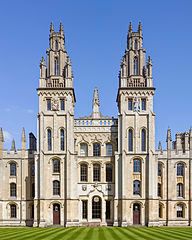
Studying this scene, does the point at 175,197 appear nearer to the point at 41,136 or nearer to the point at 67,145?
the point at 67,145

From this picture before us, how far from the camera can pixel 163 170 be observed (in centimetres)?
6425

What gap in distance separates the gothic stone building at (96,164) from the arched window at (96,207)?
15cm

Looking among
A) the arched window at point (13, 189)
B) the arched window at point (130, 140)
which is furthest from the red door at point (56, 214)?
the arched window at point (130, 140)

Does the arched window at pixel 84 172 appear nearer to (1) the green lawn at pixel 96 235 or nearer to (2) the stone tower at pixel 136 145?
(2) the stone tower at pixel 136 145

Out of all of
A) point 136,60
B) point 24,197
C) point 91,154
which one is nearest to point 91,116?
point 91,154

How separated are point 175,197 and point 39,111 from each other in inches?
1005

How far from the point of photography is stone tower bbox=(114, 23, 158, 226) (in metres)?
59.4

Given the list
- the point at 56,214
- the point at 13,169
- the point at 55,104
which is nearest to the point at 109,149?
the point at 55,104

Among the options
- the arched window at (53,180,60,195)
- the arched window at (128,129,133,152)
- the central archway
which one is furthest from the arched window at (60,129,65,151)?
the central archway

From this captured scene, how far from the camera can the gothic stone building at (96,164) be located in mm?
59688

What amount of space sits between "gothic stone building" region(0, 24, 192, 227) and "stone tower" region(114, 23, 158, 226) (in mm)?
148

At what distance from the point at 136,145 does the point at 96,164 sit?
23.2 feet

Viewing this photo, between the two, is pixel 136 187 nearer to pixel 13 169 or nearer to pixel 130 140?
pixel 130 140

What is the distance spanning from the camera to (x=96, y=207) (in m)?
61.3
